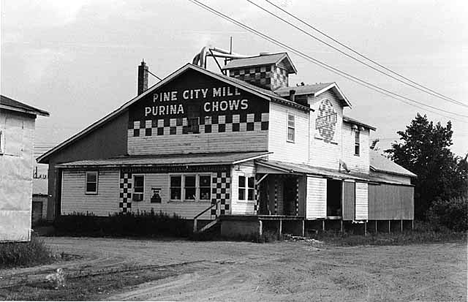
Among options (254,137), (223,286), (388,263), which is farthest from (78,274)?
(254,137)

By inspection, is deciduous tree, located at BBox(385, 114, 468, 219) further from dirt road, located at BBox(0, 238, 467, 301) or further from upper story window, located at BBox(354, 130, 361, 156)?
dirt road, located at BBox(0, 238, 467, 301)

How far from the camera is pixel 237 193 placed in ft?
95.2

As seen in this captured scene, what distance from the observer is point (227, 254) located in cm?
2120

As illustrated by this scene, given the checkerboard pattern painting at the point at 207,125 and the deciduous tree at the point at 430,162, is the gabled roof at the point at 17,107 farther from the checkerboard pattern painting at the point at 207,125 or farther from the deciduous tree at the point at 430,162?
the deciduous tree at the point at 430,162

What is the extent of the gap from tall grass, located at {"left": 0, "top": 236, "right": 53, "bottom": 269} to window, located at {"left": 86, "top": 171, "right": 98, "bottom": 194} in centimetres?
1479

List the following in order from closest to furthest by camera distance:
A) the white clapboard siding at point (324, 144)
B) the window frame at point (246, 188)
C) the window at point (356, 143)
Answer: the window frame at point (246, 188)
the white clapboard siding at point (324, 144)
the window at point (356, 143)

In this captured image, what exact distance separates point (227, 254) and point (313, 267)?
166 inches

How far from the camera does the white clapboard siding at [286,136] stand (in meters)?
31.7

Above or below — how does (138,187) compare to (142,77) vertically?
below

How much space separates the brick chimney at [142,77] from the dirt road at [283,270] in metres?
14.5

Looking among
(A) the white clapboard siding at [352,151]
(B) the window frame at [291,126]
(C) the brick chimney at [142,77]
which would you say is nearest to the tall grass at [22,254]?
(B) the window frame at [291,126]

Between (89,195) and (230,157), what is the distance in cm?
734

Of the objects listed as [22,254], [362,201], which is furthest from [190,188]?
[22,254]

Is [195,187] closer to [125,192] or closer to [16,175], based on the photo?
[125,192]
